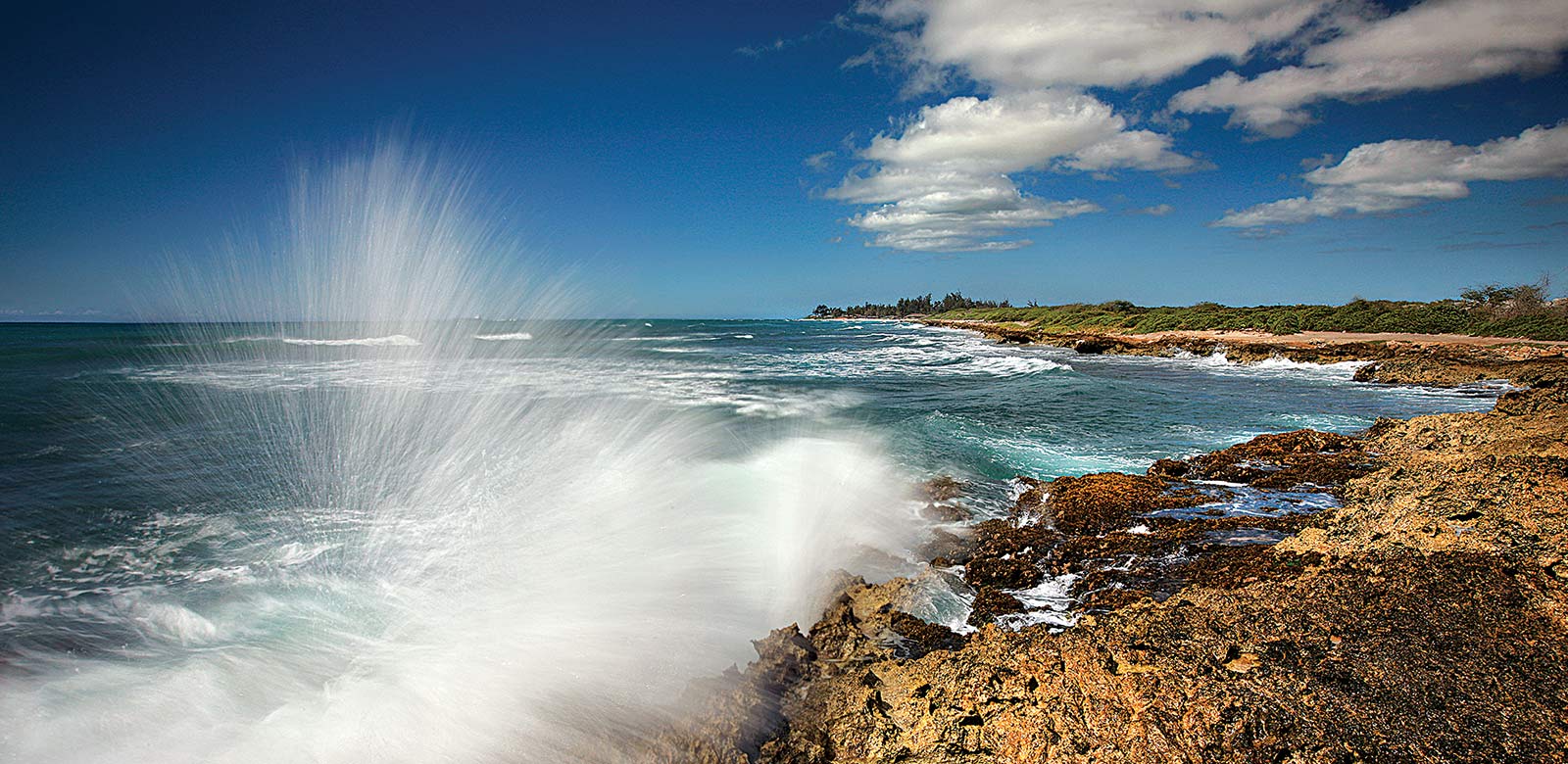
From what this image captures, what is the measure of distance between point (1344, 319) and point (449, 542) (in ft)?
197

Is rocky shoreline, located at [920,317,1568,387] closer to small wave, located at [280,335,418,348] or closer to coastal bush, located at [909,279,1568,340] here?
coastal bush, located at [909,279,1568,340]

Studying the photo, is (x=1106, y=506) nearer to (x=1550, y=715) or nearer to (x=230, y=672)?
(x=1550, y=715)

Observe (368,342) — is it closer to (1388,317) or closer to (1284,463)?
(1284,463)

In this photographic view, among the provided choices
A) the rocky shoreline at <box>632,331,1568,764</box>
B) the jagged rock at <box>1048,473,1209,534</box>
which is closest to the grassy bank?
the jagged rock at <box>1048,473,1209,534</box>

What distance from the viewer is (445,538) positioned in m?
7.68

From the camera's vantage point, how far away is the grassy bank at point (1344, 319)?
34625 mm

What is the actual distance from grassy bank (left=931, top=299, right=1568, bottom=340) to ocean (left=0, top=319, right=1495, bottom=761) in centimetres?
2530

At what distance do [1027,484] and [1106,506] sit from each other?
6.75 feet

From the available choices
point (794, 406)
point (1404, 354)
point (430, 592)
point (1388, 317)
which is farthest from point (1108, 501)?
point (1388, 317)

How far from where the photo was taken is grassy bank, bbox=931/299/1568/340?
1363 inches

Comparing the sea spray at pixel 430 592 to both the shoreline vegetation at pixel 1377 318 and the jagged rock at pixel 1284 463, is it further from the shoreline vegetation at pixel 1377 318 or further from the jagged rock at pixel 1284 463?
the shoreline vegetation at pixel 1377 318

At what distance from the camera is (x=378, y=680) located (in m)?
4.79

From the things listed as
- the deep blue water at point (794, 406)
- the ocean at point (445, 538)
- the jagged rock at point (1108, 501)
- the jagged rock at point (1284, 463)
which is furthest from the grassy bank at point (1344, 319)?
the jagged rock at point (1108, 501)

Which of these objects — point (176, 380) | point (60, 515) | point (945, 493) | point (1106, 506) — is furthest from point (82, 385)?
point (1106, 506)
